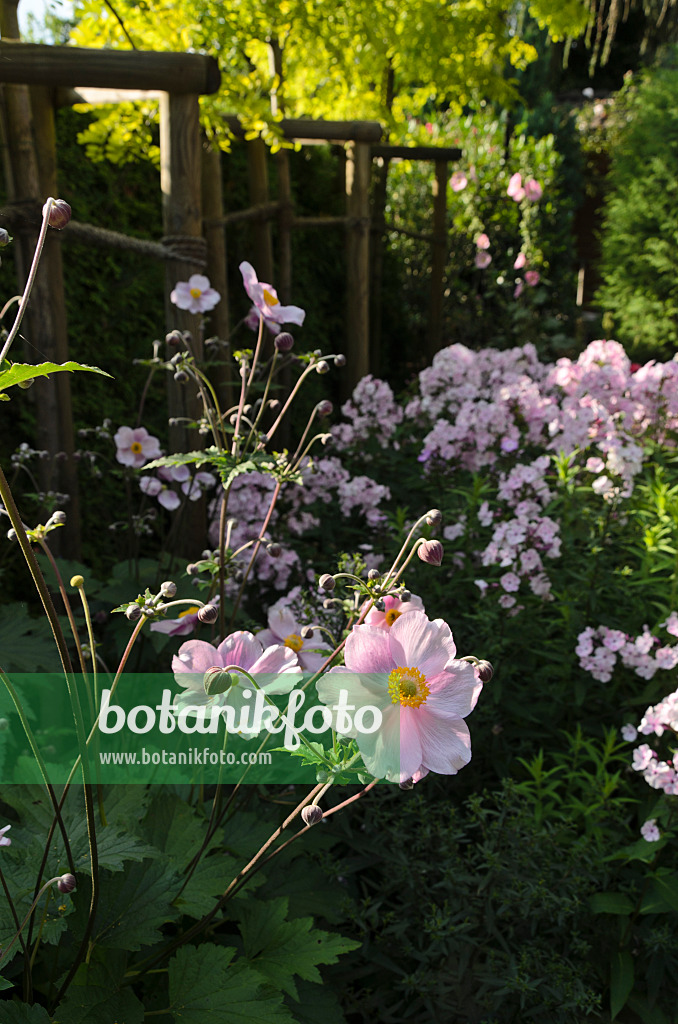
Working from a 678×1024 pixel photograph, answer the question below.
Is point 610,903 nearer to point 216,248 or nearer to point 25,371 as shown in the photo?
point 25,371

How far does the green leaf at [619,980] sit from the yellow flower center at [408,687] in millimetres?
1231

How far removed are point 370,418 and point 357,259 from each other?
4.72 ft

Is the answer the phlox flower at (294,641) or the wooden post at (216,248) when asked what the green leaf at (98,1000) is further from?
the wooden post at (216,248)

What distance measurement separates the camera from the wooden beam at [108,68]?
2.33m

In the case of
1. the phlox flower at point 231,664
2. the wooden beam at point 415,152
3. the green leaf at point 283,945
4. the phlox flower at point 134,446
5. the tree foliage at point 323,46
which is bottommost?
the green leaf at point 283,945

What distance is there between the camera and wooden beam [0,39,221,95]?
2.33 m

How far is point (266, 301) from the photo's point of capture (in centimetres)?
162

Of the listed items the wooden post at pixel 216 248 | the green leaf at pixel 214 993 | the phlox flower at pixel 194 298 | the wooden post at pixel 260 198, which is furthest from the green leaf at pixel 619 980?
the wooden post at pixel 260 198

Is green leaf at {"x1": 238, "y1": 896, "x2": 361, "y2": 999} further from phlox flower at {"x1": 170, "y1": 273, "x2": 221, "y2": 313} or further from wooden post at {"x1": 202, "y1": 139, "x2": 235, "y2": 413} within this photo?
wooden post at {"x1": 202, "y1": 139, "x2": 235, "y2": 413}

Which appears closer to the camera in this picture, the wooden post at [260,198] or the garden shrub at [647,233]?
the wooden post at [260,198]

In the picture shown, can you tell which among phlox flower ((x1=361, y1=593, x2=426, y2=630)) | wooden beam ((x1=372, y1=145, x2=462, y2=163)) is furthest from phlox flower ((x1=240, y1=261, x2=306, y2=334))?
wooden beam ((x1=372, y1=145, x2=462, y2=163))

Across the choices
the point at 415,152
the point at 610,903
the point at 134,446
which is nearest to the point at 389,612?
the point at 610,903

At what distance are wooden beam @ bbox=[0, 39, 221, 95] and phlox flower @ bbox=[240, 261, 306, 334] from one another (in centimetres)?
126

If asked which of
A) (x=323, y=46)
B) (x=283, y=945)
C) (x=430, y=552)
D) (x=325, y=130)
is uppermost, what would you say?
(x=323, y=46)
